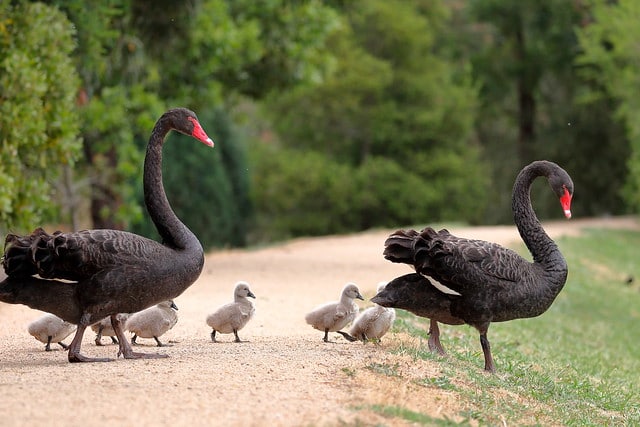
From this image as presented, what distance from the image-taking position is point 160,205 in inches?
351

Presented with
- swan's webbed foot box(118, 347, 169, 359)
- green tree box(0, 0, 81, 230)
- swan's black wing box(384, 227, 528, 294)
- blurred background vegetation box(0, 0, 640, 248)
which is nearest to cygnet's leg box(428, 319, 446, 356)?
swan's black wing box(384, 227, 528, 294)

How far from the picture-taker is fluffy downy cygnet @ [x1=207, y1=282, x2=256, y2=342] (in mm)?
10000

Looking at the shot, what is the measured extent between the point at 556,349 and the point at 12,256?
792 cm

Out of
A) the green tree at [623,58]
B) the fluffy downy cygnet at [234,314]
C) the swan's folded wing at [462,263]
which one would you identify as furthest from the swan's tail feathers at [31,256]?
the green tree at [623,58]

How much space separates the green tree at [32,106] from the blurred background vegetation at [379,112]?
20.8ft

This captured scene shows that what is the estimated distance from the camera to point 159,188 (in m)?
9.03

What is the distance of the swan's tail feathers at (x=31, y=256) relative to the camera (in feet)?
26.6

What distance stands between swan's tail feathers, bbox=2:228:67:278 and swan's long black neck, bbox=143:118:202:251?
37.2 inches

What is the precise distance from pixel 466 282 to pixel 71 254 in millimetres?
3226

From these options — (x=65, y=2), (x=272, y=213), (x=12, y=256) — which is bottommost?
(x=272, y=213)

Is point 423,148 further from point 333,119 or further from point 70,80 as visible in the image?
point 70,80

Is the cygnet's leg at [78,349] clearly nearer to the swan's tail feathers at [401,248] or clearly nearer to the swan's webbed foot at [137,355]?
the swan's webbed foot at [137,355]

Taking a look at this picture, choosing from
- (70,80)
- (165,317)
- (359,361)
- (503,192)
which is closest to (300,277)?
(70,80)

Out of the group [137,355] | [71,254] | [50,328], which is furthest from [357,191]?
[71,254]
